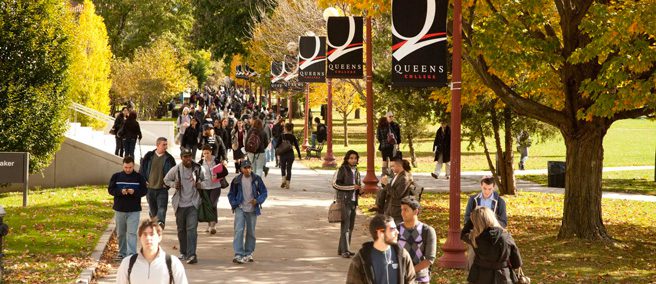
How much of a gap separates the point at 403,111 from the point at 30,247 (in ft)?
51.3

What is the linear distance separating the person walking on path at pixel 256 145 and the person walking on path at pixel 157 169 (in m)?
8.81

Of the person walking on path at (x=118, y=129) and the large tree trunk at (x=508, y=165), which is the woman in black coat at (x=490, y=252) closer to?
the large tree trunk at (x=508, y=165)

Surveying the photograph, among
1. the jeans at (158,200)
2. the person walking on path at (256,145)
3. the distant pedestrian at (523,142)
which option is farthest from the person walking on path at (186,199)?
the distant pedestrian at (523,142)

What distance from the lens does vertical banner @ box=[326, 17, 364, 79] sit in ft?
86.5

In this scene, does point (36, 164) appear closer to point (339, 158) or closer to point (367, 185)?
point (367, 185)

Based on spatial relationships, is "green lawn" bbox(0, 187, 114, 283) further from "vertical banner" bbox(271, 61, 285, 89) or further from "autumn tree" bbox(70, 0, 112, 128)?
"autumn tree" bbox(70, 0, 112, 128)

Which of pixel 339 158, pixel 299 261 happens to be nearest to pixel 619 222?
pixel 299 261

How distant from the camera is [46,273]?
1404 cm

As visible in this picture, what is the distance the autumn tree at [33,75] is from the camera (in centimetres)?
2403

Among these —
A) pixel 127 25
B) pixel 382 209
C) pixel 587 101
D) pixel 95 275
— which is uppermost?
pixel 127 25

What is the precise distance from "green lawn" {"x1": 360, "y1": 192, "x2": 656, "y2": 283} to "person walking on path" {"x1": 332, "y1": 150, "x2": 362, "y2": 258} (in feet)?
5.49

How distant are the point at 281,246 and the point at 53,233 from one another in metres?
3.92

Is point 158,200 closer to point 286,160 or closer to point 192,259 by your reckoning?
point 192,259

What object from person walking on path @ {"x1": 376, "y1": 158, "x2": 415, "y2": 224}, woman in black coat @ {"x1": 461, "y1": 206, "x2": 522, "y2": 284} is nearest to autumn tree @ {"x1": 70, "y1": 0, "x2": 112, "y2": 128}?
person walking on path @ {"x1": 376, "y1": 158, "x2": 415, "y2": 224}
